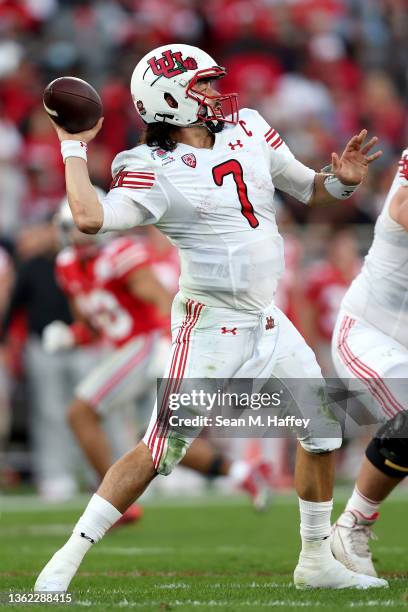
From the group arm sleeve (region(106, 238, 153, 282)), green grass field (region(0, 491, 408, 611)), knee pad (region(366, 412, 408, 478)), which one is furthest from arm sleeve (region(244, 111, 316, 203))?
arm sleeve (region(106, 238, 153, 282))

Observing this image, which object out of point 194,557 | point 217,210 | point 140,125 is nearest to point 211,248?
point 217,210

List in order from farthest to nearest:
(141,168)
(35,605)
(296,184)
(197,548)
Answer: (197,548) → (296,184) → (141,168) → (35,605)

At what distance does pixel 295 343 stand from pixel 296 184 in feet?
2.20

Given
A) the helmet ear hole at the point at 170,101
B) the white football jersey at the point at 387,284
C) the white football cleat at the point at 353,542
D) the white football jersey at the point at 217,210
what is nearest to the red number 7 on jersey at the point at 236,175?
the white football jersey at the point at 217,210

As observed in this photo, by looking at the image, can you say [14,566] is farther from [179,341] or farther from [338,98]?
[338,98]

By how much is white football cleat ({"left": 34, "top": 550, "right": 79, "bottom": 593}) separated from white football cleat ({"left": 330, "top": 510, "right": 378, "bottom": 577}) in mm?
1360

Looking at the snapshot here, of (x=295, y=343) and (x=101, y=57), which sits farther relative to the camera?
(x=101, y=57)

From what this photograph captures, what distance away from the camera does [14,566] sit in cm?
577

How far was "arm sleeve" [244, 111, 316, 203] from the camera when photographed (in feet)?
16.5

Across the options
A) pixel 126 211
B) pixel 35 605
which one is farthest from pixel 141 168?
pixel 35 605

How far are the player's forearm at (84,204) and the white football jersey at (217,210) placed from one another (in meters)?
0.17

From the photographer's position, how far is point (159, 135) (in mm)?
4879

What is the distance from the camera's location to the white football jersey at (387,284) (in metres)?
5.38

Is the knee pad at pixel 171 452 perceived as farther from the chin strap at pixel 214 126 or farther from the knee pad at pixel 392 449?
the chin strap at pixel 214 126
